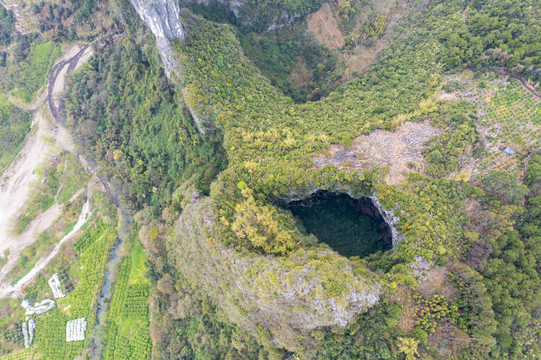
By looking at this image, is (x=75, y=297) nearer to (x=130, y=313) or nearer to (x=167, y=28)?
(x=130, y=313)

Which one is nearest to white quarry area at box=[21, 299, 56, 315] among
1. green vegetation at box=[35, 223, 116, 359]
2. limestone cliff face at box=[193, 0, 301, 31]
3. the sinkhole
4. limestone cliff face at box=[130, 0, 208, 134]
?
green vegetation at box=[35, 223, 116, 359]

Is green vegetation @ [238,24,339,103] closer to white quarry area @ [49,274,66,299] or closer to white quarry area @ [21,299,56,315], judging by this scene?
white quarry area @ [49,274,66,299]

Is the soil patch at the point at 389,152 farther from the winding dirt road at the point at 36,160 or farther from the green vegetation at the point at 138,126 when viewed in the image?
the winding dirt road at the point at 36,160

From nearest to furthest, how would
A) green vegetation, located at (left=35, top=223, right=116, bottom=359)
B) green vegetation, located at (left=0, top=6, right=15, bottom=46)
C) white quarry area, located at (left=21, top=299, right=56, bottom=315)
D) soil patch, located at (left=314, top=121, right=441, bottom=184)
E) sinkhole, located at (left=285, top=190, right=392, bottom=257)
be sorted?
soil patch, located at (left=314, top=121, right=441, bottom=184)
sinkhole, located at (left=285, top=190, right=392, bottom=257)
green vegetation, located at (left=35, top=223, right=116, bottom=359)
white quarry area, located at (left=21, top=299, right=56, bottom=315)
green vegetation, located at (left=0, top=6, right=15, bottom=46)

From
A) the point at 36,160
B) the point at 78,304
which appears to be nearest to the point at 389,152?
the point at 78,304

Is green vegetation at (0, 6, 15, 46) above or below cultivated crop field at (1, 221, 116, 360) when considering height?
above

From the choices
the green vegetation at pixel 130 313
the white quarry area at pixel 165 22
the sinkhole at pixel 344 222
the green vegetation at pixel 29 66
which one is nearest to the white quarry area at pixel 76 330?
the green vegetation at pixel 130 313
